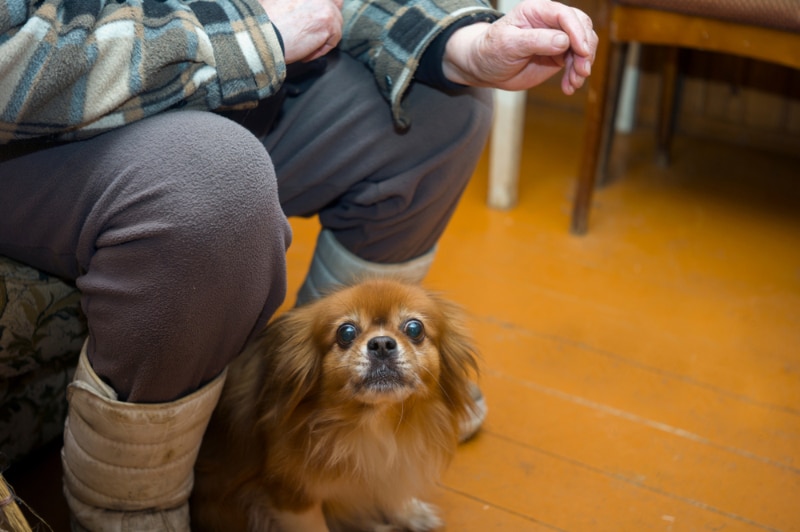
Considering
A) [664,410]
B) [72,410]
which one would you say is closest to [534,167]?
[664,410]

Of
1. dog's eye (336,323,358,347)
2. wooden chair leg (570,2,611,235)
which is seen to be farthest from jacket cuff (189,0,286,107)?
wooden chair leg (570,2,611,235)

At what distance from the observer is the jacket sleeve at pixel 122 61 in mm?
828

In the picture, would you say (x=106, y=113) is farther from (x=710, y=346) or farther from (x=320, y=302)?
(x=710, y=346)

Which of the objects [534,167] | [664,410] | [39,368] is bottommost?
[534,167]

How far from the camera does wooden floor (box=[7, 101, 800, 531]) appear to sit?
4.30 feet

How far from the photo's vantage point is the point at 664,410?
1.49 m

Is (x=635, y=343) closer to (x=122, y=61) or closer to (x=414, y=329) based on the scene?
(x=414, y=329)

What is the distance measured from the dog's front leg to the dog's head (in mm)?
146

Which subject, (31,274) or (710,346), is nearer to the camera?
(31,274)

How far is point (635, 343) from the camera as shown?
167cm

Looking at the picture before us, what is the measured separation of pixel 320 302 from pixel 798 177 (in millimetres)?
1623

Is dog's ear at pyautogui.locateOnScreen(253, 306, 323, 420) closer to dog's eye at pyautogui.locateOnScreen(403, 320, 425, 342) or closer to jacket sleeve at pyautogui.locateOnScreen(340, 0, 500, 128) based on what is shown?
dog's eye at pyautogui.locateOnScreen(403, 320, 425, 342)

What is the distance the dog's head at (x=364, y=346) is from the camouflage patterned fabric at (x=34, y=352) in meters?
0.25

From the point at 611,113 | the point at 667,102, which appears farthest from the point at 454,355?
the point at 667,102
